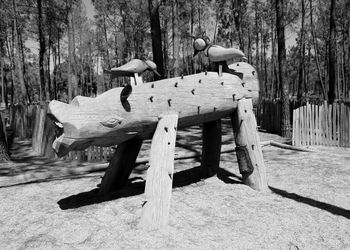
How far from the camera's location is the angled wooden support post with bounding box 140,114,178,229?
3414mm

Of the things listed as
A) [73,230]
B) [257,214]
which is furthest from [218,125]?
[73,230]

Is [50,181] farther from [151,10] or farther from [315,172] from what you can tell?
[151,10]

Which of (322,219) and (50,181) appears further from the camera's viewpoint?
(50,181)

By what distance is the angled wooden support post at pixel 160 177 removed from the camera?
11.2 ft

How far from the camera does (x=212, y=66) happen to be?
488 cm

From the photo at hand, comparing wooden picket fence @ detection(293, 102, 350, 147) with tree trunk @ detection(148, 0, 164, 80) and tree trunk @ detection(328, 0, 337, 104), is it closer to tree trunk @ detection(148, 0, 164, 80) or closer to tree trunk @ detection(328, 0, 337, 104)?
tree trunk @ detection(328, 0, 337, 104)

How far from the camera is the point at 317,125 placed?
883 centimetres

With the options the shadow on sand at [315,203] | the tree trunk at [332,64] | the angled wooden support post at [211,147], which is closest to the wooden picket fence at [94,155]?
the angled wooden support post at [211,147]

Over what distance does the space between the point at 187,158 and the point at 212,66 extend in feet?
10.1

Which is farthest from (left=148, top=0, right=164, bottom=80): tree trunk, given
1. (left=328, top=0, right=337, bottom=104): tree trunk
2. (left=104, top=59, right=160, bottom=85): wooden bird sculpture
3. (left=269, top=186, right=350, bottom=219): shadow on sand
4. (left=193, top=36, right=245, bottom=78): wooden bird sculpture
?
(left=328, top=0, right=337, bottom=104): tree trunk

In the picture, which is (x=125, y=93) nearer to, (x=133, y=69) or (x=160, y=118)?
(x=133, y=69)

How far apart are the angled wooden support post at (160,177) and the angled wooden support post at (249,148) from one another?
1.45 meters

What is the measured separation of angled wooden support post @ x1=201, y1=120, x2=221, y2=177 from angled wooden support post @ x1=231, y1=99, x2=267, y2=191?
64 centimetres

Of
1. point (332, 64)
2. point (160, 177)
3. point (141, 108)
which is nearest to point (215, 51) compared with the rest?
point (141, 108)
